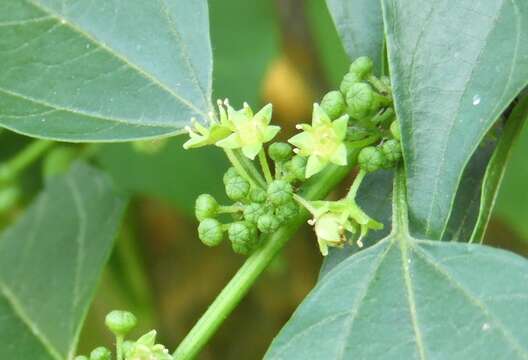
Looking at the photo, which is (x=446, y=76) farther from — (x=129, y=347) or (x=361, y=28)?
(x=129, y=347)

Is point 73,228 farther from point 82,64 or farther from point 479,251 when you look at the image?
point 479,251

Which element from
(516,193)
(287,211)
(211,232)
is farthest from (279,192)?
(516,193)

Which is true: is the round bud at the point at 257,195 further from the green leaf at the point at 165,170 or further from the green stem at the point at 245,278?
the green leaf at the point at 165,170

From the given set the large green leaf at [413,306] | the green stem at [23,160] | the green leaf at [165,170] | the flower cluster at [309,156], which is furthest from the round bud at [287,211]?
the green leaf at [165,170]

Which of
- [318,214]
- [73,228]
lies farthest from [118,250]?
[318,214]

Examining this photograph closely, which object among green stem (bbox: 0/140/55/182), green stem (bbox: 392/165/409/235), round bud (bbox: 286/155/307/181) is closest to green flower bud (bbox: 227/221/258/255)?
round bud (bbox: 286/155/307/181)
